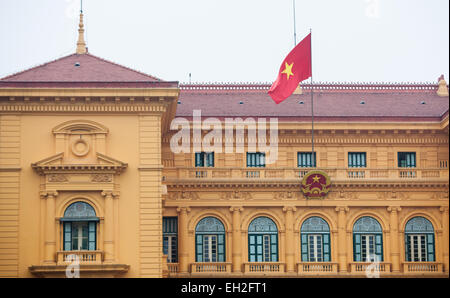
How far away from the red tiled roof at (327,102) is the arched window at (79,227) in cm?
1165

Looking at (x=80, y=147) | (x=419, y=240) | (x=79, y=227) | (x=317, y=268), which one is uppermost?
(x=80, y=147)

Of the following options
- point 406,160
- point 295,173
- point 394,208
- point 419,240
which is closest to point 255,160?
point 295,173

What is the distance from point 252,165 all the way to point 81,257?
13.9 meters

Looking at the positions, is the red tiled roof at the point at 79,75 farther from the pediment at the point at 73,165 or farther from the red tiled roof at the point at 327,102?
the red tiled roof at the point at 327,102

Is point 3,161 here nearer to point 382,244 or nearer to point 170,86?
point 170,86

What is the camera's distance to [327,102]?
61.5m

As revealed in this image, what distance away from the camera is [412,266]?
185 ft

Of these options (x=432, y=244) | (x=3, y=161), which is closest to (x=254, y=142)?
(x=432, y=244)

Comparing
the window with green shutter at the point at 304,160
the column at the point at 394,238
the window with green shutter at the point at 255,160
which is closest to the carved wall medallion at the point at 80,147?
the window with green shutter at the point at 255,160

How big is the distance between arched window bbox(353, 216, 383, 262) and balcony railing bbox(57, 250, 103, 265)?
16.0 metres

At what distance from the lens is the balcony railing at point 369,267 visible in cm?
5631

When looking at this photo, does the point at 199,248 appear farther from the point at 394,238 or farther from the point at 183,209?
the point at 394,238

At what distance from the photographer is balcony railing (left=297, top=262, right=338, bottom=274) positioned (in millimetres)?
56000

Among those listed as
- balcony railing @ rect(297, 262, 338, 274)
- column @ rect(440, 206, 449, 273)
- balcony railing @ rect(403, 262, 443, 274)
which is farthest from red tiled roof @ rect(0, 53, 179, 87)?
column @ rect(440, 206, 449, 273)
